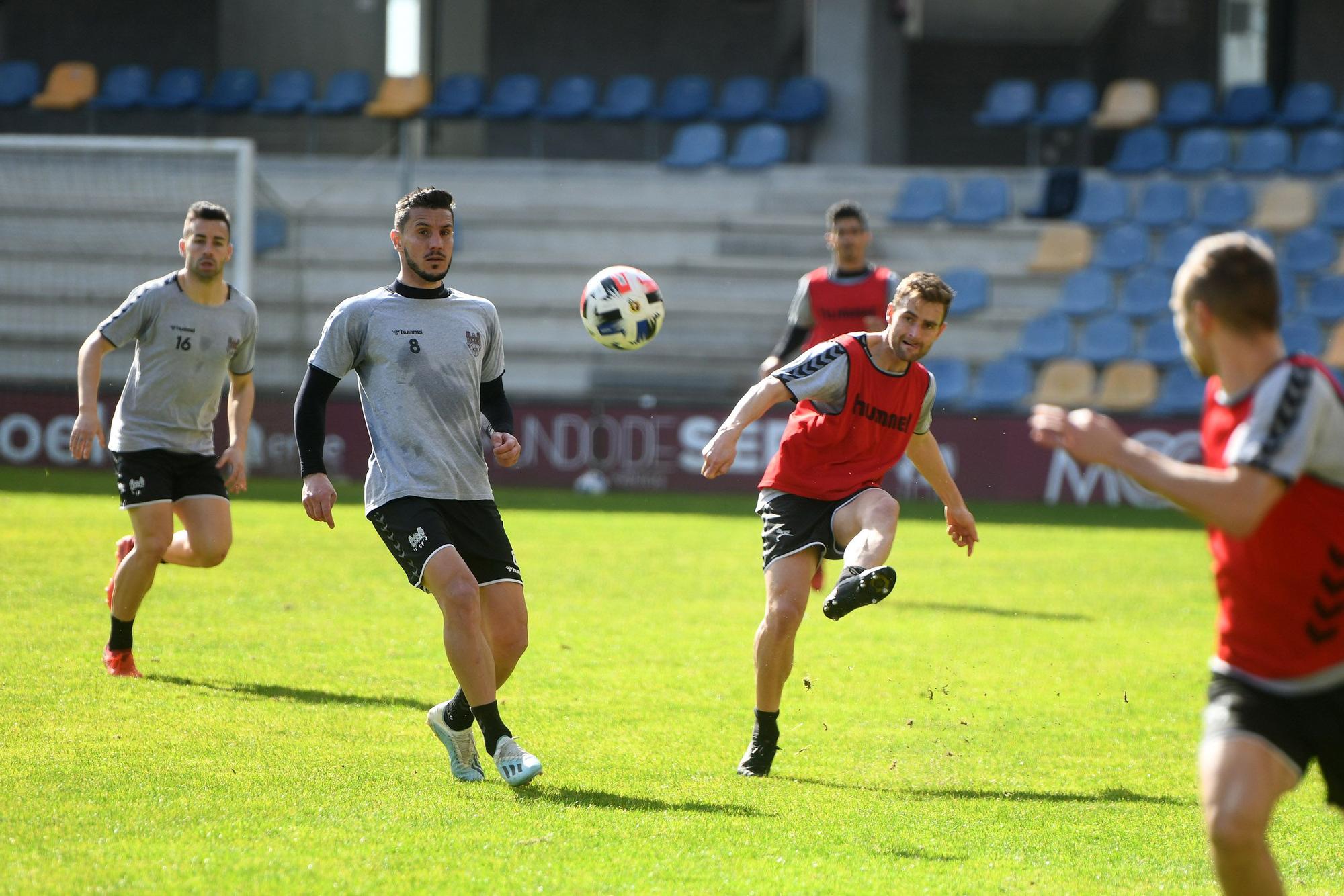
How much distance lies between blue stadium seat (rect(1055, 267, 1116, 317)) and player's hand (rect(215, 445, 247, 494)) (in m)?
17.0

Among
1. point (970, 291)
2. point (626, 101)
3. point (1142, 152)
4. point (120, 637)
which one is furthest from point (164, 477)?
point (1142, 152)

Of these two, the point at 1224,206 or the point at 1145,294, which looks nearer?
the point at 1145,294

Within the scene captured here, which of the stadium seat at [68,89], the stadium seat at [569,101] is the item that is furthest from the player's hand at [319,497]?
the stadium seat at [68,89]

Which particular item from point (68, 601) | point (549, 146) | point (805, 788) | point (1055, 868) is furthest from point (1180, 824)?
point (549, 146)

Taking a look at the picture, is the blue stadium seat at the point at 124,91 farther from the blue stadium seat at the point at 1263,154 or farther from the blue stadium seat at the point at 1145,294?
the blue stadium seat at the point at 1263,154

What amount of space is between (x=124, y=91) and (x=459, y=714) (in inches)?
939

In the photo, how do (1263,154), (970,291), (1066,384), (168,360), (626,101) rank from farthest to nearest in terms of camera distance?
(626,101), (1263,154), (970,291), (1066,384), (168,360)

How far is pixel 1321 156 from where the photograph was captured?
23812 millimetres

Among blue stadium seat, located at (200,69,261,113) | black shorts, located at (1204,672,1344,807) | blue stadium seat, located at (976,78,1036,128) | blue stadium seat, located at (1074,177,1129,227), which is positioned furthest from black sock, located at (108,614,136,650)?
blue stadium seat, located at (200,69,261,113)

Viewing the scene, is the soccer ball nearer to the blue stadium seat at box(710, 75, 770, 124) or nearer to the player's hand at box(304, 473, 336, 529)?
the player's hand at box(304, 473, 336, 529)

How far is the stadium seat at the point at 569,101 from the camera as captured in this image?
85.4 ft

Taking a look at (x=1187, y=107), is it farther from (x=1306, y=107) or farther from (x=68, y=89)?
(x=68, y=89)

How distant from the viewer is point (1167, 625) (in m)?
10.5

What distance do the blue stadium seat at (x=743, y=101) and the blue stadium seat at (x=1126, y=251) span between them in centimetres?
618
